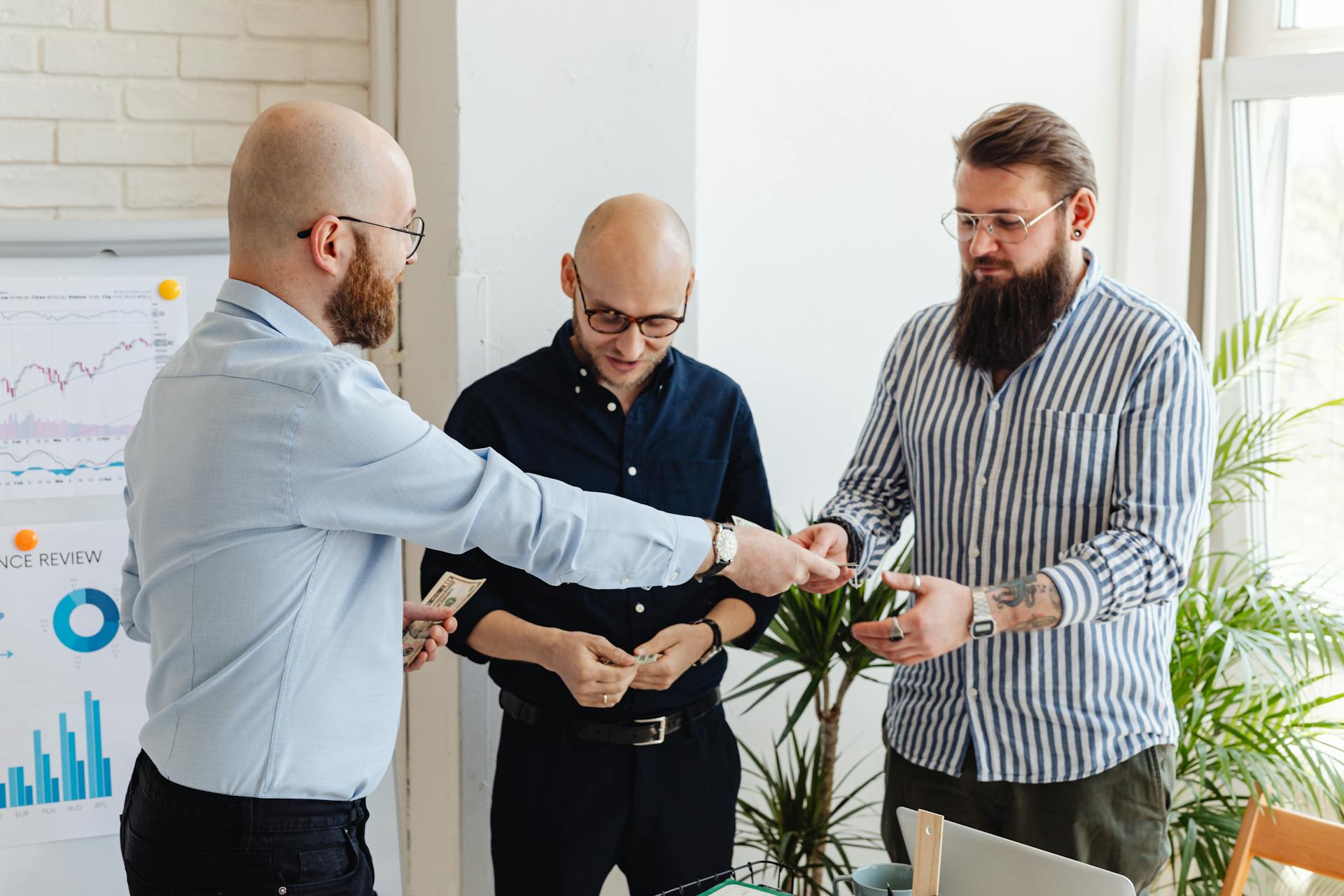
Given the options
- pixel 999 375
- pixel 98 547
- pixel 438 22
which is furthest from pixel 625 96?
pixel 98 547

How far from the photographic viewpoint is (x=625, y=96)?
2654mm

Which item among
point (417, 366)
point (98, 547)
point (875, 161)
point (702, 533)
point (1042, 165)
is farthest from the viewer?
point (875, 161)

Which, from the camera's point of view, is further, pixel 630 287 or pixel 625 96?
pixel 625 96

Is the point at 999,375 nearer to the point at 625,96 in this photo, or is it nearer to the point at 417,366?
the point at 625,96

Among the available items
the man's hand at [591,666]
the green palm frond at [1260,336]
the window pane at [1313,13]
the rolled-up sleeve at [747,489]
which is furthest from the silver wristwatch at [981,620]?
the window pane at [1313,13]

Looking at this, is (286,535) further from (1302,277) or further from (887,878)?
(1302,277)

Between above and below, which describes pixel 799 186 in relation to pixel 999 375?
above

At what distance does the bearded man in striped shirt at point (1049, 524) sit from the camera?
200 centimetres

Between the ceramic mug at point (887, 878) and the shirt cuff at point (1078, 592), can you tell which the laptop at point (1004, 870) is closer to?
the ceramic mug at point (887, 878)

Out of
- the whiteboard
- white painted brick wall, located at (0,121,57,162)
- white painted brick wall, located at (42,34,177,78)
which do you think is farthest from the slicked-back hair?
white painted brick wall, located at (0,121,57,162)

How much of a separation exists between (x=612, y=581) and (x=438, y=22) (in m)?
1.47

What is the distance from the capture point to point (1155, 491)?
1.99 meters

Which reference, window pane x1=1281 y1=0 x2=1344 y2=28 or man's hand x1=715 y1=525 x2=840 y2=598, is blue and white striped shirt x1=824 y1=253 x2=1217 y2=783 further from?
window pane x1=1281 y1=0 x2=1344 y2=28

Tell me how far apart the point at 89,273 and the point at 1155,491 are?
87.3 inches
